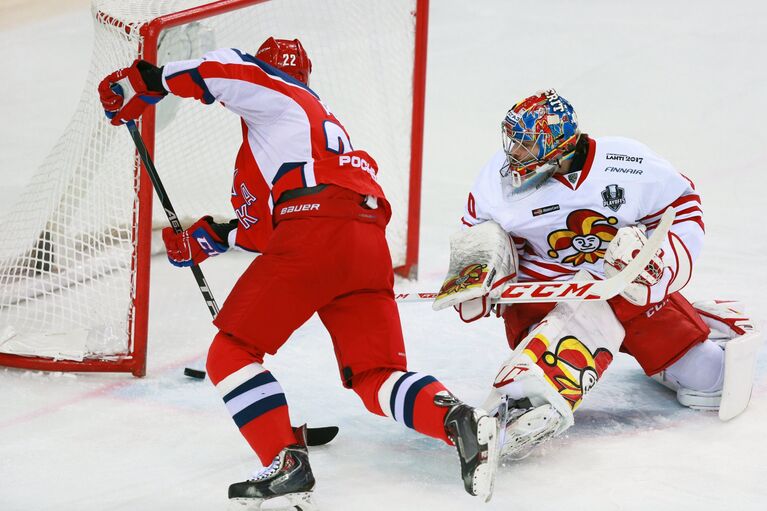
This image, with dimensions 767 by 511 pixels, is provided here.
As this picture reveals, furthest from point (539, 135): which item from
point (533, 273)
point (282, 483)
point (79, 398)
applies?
point (79, 398)

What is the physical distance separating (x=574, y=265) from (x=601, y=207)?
195 mm

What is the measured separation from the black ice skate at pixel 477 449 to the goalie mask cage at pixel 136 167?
1203 millimetres

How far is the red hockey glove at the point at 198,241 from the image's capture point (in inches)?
104

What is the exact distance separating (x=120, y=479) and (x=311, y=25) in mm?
1994

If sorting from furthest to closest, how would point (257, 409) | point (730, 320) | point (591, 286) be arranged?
point (730, 320) < point (591, 286) < point (257, 409)

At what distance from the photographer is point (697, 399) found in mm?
2852

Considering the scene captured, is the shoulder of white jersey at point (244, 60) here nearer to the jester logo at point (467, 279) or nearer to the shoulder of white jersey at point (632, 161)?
the jester logo at point (467, 279)

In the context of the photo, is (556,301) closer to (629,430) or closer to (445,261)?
(629,430)

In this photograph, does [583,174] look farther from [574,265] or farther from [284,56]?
[284,56]

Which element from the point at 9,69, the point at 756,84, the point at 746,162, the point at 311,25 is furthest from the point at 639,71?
the point at 9,69

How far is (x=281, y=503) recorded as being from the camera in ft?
7.46

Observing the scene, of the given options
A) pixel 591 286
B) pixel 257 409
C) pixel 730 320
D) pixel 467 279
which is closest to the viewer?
pixel 257 409

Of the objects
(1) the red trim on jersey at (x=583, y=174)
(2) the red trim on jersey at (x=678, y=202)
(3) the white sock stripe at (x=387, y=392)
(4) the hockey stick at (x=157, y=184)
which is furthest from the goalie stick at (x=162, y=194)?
(2) the red trim on jersey at (x=678, y=202)

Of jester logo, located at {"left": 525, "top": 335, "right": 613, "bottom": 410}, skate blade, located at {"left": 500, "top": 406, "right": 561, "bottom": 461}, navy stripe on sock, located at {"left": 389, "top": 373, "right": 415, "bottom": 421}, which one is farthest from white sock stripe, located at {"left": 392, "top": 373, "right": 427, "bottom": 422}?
jester logo, located at {"left": 525, "top": 335, "right": 613, "bottom": 410}
